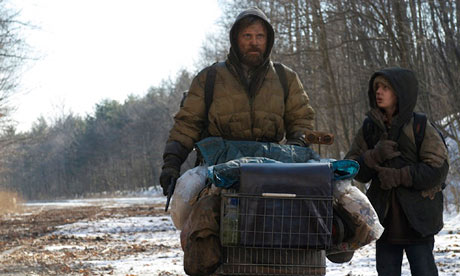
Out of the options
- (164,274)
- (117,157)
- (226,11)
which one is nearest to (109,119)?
(117,157)

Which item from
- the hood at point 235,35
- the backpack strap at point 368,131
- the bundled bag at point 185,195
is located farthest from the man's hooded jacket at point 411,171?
the bundled bag at point 185,195

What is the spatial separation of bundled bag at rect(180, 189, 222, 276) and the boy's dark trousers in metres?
1.79

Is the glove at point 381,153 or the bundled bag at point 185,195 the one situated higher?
the glove at point 381,153

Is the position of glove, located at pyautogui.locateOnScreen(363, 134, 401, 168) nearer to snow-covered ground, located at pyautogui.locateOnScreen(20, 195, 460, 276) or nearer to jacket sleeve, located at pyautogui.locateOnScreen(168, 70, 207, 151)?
jacket sleeve, located at pyautogui.locateOnScreen(168, 70, 207, 151)

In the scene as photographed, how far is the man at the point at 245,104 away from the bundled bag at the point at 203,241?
0.89 metres

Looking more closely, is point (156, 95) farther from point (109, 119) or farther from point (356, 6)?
point (356, 6)

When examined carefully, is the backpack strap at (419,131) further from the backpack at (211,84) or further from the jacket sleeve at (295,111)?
the backpack at (211,84)

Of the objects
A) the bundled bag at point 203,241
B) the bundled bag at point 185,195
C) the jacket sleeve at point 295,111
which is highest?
the jacket sleeve at point 295,111

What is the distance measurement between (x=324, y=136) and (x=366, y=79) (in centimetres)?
1576

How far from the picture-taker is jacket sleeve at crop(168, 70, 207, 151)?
4.98 meters

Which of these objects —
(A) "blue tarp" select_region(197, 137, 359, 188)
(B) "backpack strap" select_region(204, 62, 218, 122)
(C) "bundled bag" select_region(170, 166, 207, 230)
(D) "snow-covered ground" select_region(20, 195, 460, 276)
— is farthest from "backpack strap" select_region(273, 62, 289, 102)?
(D) "snow-covered ground" select_region(20, 195, 460, 276)

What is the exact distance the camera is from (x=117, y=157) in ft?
336

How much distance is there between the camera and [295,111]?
505 centimetres

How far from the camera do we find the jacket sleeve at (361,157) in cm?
Answer: 535
